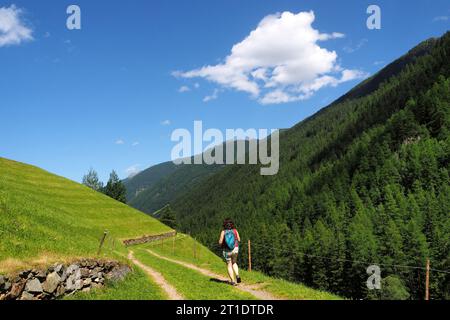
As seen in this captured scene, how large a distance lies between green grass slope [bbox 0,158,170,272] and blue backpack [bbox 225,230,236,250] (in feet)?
27.0

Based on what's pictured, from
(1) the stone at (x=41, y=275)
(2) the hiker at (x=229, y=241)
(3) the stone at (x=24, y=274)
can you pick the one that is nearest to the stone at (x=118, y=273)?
(1) the stone at (x=41, y=275)

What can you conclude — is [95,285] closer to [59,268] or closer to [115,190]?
[59,268]

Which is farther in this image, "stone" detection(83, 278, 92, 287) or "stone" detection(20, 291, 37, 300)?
"stone" detection(83, 278, 92, 287)

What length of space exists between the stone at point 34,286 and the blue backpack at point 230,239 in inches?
372

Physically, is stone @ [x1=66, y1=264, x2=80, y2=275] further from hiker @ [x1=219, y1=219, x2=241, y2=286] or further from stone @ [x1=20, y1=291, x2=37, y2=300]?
hiker @ [x1=219, y1=219, x2=241, y2=286]

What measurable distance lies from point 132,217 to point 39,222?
69221 mm

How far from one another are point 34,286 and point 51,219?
16.4 m

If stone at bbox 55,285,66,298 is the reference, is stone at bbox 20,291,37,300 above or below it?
above

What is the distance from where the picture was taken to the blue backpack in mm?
21203

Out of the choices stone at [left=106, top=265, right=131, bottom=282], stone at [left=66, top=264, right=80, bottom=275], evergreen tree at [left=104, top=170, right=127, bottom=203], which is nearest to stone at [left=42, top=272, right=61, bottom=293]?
stone at [left=66, top=264, right=80, bottom=275]

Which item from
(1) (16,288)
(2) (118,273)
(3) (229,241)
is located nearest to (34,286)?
(1) (16,288)
